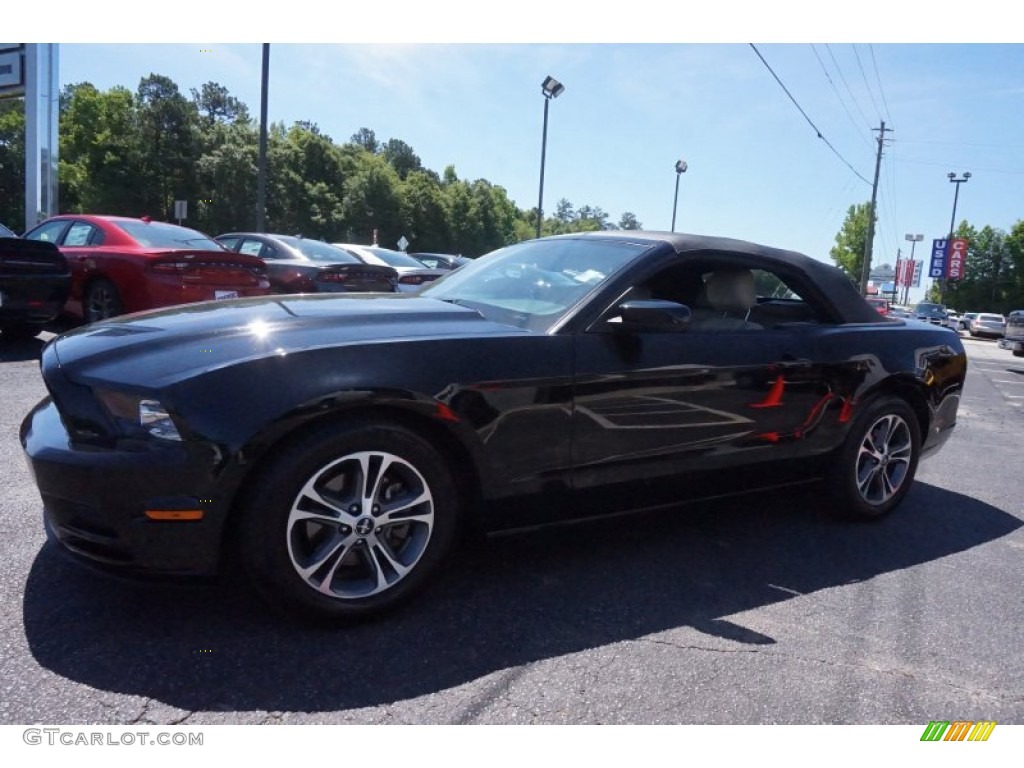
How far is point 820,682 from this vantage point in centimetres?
232

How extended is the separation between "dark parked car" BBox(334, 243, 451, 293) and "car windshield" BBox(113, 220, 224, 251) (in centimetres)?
410

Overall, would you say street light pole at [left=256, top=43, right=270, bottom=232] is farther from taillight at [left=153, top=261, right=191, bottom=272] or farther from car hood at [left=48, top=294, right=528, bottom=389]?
car hood at [left=48, top=294, right=528, bottom=389]

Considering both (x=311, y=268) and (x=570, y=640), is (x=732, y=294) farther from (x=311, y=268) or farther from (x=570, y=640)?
(x=311, y=268)

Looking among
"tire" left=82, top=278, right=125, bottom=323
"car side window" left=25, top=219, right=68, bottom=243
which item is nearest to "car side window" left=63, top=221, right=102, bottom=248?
"car side window" left=25, top=219, right=68, bottom=243

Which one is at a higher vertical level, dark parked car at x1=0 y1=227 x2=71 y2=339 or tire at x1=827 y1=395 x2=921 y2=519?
dark parked car at x1=0 y1=227 x2=71 y2=339

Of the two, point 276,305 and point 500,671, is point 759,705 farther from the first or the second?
point 276,305

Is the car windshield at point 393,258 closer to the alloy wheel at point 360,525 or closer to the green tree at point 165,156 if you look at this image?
the alloy wheel at point 360,525

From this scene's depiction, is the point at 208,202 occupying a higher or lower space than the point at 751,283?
higher

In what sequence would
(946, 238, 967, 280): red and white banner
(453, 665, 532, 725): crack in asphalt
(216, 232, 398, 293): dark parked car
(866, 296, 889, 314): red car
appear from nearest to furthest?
(453, 665, 532, 725): crack in asphalt, (866, 296, 889, 314): red car, (216, 232, 398, 293): dark parked car, (946, 238, 967, 280): red and white banner

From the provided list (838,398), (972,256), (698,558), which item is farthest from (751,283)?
(972,256)

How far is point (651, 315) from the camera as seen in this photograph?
9.24ft

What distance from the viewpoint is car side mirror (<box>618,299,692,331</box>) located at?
2824 mm

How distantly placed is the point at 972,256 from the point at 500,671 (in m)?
87.2

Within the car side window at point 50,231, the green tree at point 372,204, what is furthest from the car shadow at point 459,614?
the green tree at point 372,204
